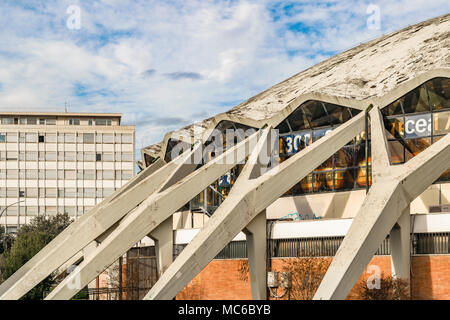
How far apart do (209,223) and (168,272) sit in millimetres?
3000

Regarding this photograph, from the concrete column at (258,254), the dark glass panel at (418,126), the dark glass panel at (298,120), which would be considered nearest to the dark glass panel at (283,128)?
the dark glass panel at (298,120)

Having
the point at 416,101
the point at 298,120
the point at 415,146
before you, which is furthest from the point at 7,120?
the point at 416,101

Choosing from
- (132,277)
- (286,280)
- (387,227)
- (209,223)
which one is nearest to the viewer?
(387,227)

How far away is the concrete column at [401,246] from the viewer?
2533 cm

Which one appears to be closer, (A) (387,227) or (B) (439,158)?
(A) (387,227)

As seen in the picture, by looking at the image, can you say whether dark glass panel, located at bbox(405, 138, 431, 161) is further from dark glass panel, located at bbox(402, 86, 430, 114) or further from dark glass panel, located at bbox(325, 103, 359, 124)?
dark glass panel, located at bbox(325, 103, 359, 124)

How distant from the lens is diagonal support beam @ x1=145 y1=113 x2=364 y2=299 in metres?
23.3

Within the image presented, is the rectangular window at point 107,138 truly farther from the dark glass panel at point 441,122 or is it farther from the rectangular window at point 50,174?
the dark glass panel at point 441,122

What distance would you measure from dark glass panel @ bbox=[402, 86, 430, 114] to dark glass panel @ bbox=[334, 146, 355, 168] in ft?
10.7

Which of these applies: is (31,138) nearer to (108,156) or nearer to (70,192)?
(70,192)

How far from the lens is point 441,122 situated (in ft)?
A: 102
